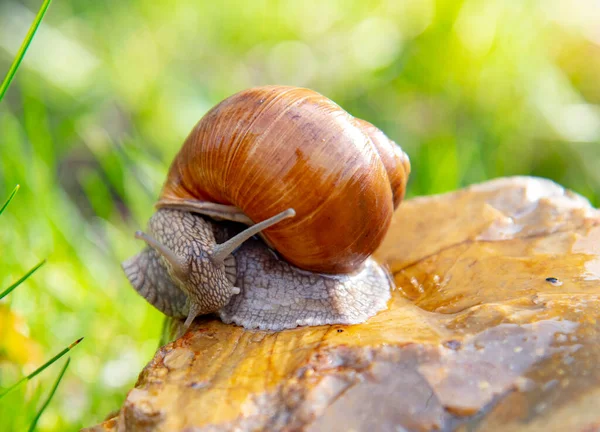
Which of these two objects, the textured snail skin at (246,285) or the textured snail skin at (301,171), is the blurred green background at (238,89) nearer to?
the textured snail skin at (246,285)

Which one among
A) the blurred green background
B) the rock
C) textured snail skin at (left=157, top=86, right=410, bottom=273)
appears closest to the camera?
the rock

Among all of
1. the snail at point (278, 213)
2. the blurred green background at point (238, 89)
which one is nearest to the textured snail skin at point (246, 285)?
the snail at point (278, 213)

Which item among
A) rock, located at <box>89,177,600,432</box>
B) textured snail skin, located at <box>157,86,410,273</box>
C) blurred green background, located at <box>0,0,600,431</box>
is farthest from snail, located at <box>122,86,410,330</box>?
blurred green background, located at <box>0,0,600,431</box>

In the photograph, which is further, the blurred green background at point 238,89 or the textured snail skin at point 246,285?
the blurred green background at point 238,89

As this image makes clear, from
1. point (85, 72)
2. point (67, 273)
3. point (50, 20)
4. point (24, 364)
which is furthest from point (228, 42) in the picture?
point (24, 364)

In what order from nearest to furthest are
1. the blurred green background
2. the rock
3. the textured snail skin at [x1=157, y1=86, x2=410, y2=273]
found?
the rock → the textured snail skin at [x1=157, y1=86, x2=410, y2=273] → the blurred green background

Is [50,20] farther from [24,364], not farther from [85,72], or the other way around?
[24,364]

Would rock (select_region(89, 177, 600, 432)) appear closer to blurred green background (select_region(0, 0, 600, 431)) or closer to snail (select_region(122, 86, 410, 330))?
snail (select_region(122, 86, 410, 330))
